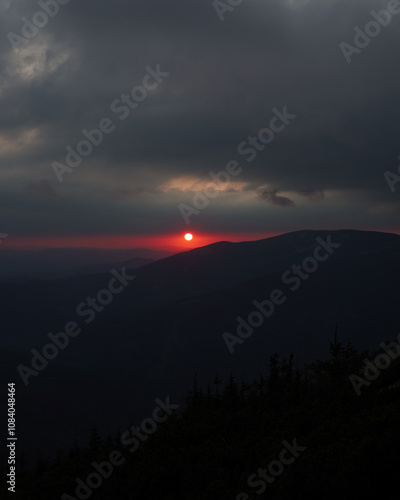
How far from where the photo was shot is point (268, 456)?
16297mm

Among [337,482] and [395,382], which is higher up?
[395,382]

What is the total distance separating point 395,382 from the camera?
21953 mm

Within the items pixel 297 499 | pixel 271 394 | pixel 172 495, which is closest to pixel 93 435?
pixel 271 394

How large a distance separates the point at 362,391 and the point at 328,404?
2217 millimetres

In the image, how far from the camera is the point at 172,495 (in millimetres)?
16141

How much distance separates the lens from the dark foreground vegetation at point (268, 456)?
1241 centimetres

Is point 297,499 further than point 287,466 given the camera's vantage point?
No

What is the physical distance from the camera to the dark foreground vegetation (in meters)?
12.4

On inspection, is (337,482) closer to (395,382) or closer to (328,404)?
(328,404)

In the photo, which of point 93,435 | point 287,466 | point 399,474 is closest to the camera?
point 399,474

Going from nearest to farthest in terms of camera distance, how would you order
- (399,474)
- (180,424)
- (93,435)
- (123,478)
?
(399,474), (123,478), (180,424), (93,435)

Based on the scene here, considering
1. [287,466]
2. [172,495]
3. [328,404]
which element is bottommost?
[172,495]

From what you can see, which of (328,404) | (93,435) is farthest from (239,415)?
(93,435)

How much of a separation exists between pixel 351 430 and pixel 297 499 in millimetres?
5065
